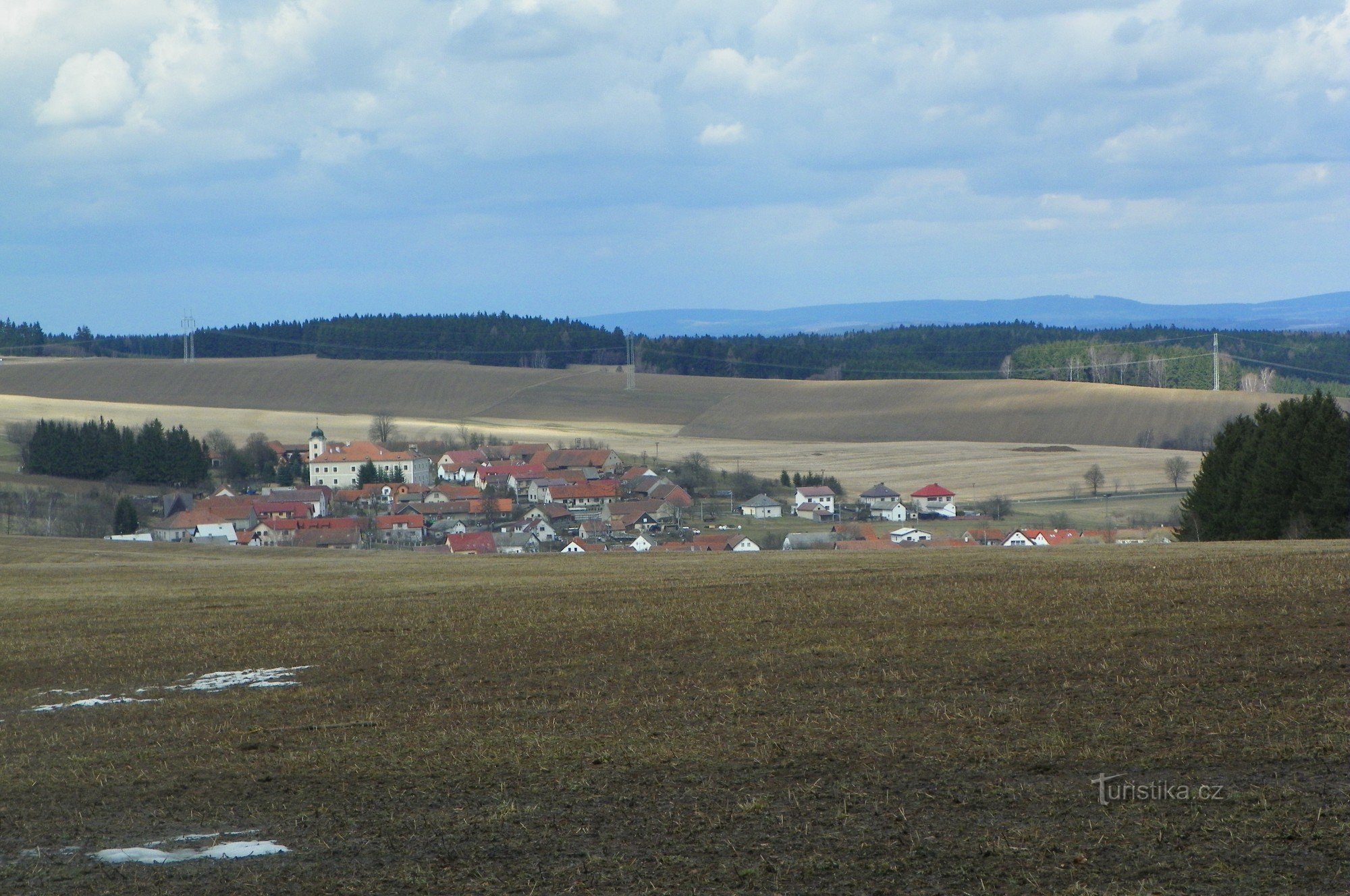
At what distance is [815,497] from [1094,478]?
19233 millimetres

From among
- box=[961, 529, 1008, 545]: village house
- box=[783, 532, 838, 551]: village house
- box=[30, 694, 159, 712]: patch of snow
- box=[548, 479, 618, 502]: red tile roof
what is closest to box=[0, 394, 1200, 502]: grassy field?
box=[548, 479, 618, 502]: red tile roof

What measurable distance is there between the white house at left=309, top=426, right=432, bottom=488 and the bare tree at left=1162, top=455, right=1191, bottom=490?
5722 cm

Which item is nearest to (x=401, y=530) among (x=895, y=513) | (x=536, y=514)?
(x=536, y=514)

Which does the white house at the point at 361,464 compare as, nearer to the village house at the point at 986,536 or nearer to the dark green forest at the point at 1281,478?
the village house at the point at 986,536

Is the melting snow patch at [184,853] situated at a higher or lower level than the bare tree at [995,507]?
higher

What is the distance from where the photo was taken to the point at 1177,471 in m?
88.4

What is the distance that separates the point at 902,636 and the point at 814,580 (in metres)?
7.66

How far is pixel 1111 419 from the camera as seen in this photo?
121625 millimetres

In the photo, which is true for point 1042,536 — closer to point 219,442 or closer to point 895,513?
point 895,513

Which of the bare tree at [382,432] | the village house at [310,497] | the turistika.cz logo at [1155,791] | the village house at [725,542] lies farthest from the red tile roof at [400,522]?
the turistika.cz logo at [1155,791]

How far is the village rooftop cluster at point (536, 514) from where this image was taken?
66750 mm

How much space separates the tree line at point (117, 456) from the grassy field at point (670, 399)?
124ft

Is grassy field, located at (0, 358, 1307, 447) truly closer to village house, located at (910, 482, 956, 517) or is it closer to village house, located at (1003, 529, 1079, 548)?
village house, located at (910, 482, 956, 517)

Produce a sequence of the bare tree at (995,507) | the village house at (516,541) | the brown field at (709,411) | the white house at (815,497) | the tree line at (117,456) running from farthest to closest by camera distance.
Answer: the brown field at (709,411), the tree line at (117,456), the white house at (815,497), the bare tree at (995,507), the village house at (516,541)
